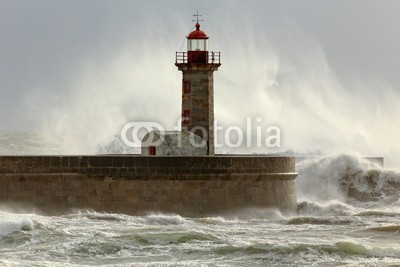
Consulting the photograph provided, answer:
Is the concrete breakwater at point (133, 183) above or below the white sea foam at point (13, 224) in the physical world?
above

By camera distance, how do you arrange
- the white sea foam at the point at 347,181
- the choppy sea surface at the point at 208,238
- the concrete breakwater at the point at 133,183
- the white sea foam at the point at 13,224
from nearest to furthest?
the choppy sea surface at the point at 208,238
the white sea foam at the point at 13,224
the concrete breakwater at the point at 133,183
the white sea foam at the point at 347,181

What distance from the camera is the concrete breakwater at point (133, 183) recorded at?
18.0 metres

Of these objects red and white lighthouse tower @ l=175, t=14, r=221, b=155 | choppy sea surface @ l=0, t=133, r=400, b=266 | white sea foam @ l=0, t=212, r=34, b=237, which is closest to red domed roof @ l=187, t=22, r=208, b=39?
red and white lighthouse tower @ l=175, t=14, r=221, b=155

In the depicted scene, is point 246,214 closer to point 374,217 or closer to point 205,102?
point 374,217

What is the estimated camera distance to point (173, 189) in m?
18.4

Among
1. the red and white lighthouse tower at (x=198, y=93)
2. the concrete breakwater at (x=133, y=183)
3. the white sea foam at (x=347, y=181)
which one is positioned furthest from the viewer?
the white sea foam at (x=347, y=181)

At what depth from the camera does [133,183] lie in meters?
18.3

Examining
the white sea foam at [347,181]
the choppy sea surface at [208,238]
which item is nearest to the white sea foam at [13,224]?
the choppy sea surface at [208,238]

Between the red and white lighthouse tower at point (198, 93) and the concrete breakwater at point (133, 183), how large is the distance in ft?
11.0

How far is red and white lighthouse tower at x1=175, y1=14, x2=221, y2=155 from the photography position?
72.0ft

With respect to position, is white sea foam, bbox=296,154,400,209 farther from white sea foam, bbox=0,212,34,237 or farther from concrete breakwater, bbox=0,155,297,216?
white sea foam, bbox=0,212,34,237

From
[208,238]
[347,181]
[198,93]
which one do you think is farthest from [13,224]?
[347,181]

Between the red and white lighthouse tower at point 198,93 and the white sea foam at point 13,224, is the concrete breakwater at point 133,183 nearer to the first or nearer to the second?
the white sea foam at point 13,224

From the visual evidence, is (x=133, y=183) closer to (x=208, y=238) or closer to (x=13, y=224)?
(x=13, y=224)
